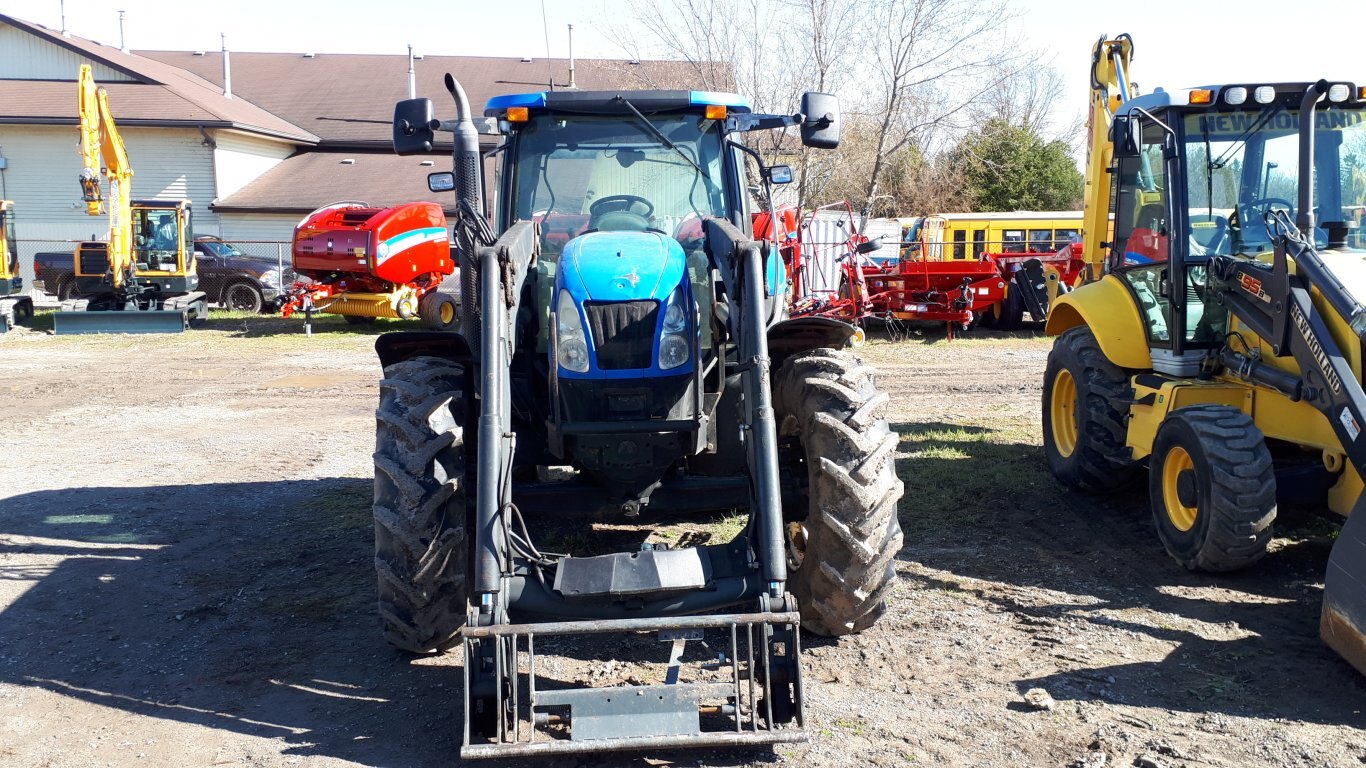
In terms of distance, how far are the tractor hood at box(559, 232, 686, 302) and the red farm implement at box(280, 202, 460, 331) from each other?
1515 centimetres

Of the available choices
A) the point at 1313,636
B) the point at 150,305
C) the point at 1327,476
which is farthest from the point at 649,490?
the point at 150,305

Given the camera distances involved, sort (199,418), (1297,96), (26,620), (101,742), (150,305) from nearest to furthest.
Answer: (101,742) < (26,620) < (1297,96) < (199,418) < (150,305)

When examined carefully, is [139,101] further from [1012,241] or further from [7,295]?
[1012,241]

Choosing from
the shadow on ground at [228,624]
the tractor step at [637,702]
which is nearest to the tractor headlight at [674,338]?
the tractor step at [637,702]

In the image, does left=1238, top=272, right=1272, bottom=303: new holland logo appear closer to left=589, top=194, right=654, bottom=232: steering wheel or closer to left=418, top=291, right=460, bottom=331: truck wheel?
left=589, top=194, right=654, bottom=232: steering wheel

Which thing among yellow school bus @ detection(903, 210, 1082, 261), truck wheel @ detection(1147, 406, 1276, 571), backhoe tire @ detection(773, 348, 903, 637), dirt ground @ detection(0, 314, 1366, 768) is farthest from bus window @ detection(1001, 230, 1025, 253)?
backhoe tire @ detection(773, 348, 903, 637)

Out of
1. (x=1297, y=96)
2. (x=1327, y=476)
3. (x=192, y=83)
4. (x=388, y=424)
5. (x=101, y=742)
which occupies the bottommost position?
(x=101, y=742)

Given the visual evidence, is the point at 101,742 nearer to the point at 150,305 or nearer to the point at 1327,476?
the point at 1327,476

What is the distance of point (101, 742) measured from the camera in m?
4.16

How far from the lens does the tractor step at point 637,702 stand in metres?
3.73

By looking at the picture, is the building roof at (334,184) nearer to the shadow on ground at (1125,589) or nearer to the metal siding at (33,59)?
the metal siding at (33,59)

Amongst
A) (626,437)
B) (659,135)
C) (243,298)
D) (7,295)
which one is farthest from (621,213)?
(243,298)

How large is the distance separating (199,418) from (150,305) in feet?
40.9

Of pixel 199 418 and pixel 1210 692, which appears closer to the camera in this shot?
pixel 1210 692
